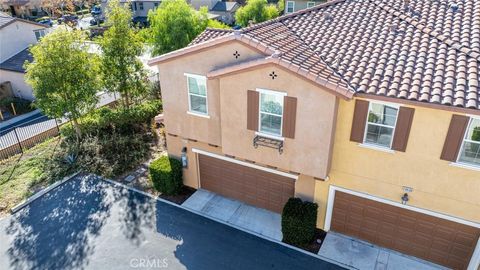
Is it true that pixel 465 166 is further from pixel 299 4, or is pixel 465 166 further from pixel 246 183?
pixel 299 4

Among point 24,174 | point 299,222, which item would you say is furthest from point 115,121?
point 299,222

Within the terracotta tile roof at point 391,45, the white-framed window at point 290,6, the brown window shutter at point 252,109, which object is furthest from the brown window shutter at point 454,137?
the white-framed window at point 290,6

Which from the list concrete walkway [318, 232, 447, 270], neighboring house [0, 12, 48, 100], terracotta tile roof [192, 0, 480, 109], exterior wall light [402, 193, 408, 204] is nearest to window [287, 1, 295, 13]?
neighboring house [0, 12, 48, 100]

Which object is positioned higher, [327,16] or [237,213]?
[327,16]

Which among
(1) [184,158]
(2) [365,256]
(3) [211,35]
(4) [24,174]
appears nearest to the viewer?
(2) [365,256]

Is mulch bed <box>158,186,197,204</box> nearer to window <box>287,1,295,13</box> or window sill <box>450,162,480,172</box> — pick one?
window sill <box>450,162,480,172</box>
